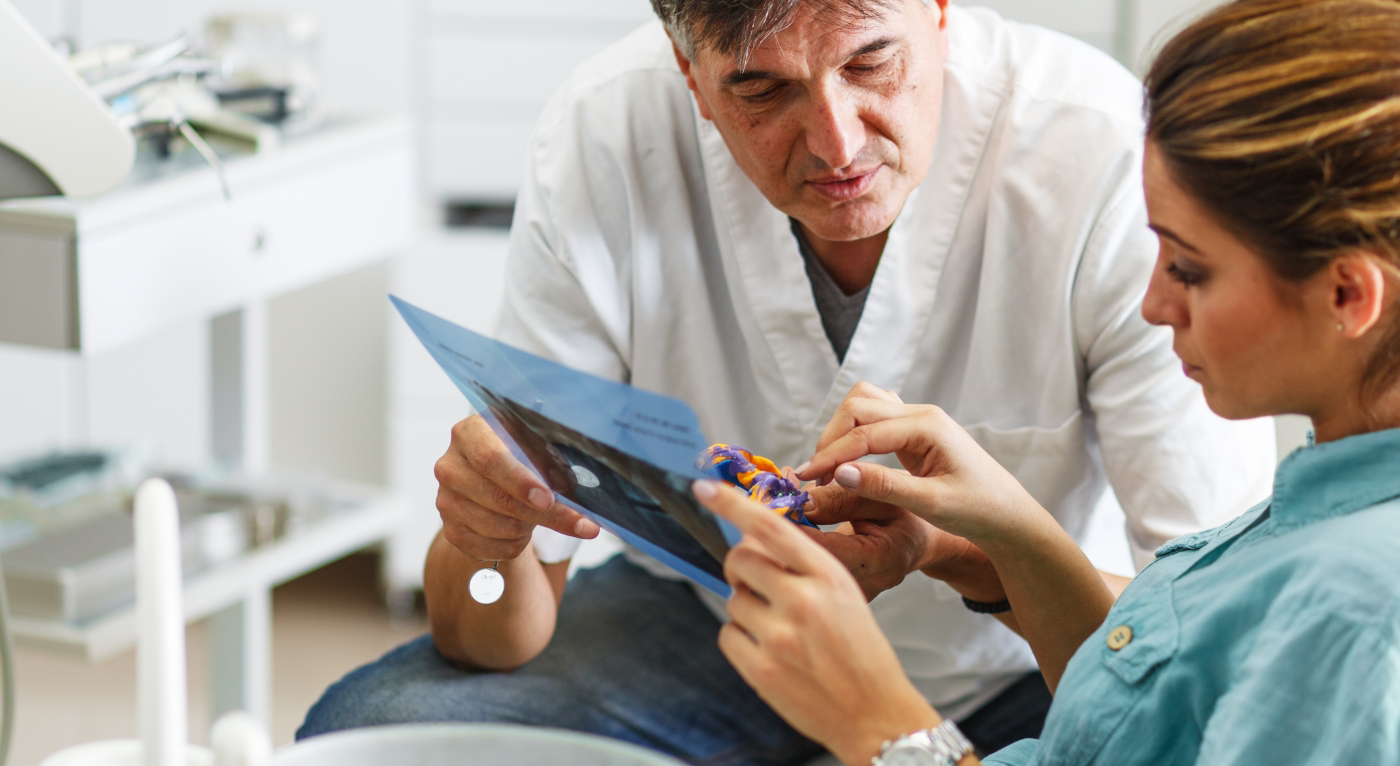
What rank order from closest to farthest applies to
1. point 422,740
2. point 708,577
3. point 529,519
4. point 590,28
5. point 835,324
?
1. point 422,740
2. point 708,577
3. point 529,519
4. point 835,324
5. point 590,28

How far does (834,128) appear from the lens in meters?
0.98

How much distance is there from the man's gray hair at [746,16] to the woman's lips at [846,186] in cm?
12

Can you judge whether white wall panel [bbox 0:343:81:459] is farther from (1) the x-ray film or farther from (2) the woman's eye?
(2) the woman's eye

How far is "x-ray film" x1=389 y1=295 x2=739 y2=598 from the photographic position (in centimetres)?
59

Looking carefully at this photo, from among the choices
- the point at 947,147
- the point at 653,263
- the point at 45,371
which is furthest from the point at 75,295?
the point at 45,371

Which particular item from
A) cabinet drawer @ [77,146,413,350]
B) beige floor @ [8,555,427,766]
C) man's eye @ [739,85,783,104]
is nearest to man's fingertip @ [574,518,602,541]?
man's eye @ [739,85,783,104]

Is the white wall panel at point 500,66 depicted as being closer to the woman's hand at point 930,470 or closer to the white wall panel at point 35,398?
the white wall panel at point 35,398

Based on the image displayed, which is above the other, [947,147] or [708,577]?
[947,147]

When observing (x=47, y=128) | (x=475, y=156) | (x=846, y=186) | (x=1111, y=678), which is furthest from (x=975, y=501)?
(x=475, y=156)

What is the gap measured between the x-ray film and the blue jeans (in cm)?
35

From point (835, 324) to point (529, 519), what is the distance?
396 mm

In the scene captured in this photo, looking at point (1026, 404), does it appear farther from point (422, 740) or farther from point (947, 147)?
point (422, 740)

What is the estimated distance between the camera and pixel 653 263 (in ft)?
4.01

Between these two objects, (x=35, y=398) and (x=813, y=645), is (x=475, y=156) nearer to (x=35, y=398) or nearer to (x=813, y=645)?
(x=35, y=398)
